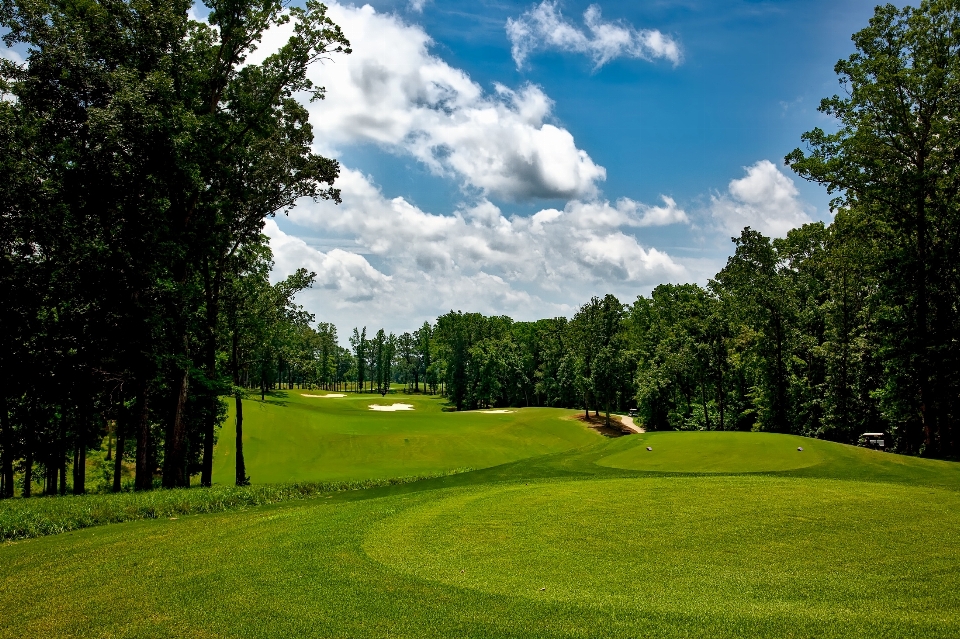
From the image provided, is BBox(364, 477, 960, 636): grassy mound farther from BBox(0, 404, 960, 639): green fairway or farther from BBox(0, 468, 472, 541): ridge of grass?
BBox(0, 468, 472, 541): ridge of grass

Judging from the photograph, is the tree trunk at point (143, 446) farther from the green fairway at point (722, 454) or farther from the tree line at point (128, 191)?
the green fairway at point (722, 454)

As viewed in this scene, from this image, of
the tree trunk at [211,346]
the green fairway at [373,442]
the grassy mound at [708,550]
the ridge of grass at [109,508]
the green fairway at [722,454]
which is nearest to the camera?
the grassy mound at [708,550]

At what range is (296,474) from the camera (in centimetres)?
2938

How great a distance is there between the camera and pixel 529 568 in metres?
7.24

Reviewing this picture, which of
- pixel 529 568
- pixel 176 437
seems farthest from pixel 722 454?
pixel 176 437

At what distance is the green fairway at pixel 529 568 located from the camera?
5.58 m

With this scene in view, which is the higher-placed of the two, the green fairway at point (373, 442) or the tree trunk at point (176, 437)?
the tree trunk at point (176, 437)

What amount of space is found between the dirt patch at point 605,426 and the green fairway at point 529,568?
34916 mm

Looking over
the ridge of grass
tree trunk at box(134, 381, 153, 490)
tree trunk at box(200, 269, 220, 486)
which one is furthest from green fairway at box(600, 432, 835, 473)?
tree trunk at box(134, 381, 153, 490)

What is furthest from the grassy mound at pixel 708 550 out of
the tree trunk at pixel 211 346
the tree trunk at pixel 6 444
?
the tree trunk at pixel 6 444

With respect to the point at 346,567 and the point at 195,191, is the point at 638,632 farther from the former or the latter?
the point at 195,191

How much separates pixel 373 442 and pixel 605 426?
23611 mm

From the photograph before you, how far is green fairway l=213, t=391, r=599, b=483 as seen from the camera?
30844mm

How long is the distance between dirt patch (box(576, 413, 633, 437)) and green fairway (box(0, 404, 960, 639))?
3492 centimetres
